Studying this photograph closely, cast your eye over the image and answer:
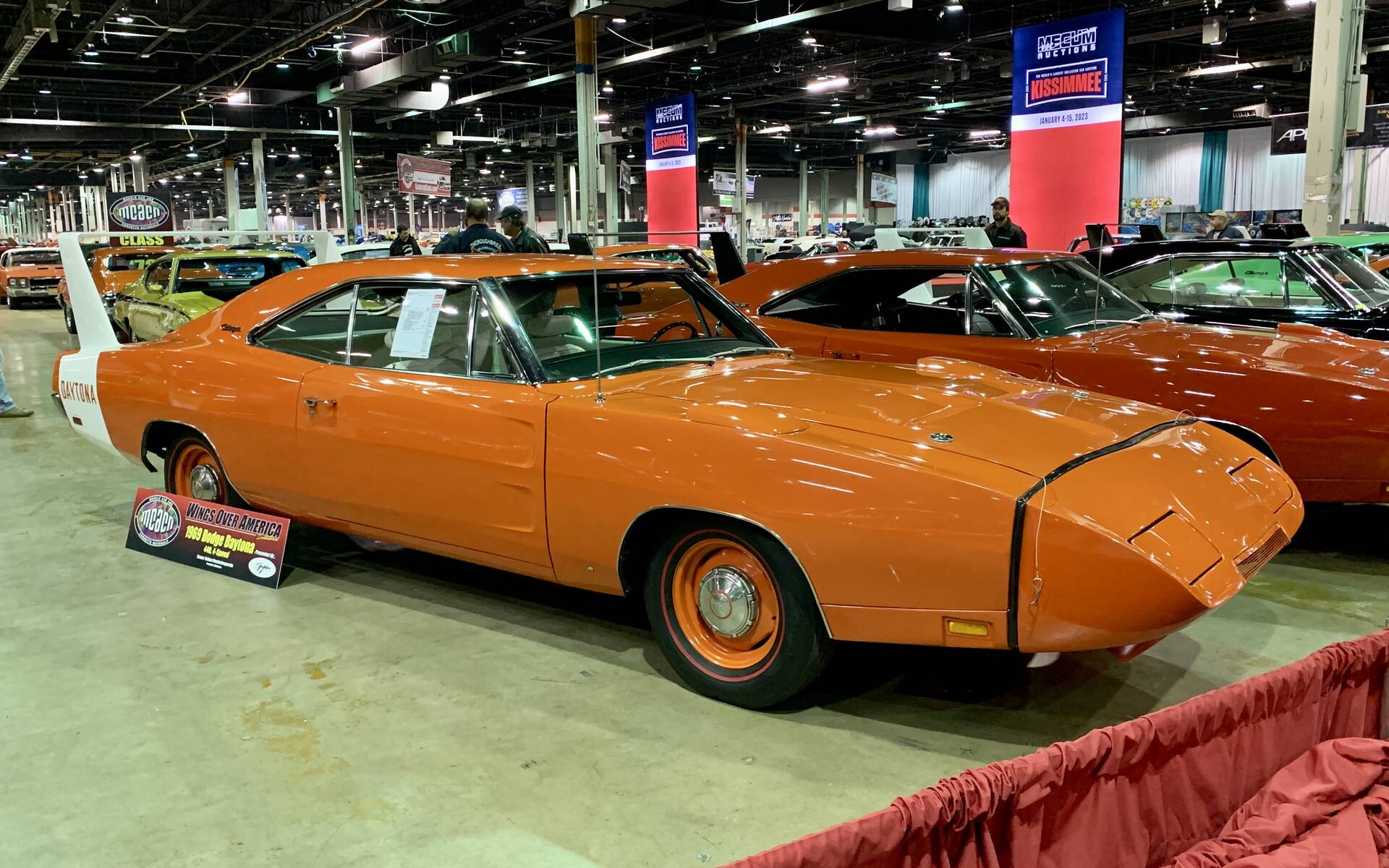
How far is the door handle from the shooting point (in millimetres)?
4191

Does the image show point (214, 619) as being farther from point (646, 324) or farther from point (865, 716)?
point (865, 716)

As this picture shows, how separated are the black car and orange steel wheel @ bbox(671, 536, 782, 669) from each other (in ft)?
14.4

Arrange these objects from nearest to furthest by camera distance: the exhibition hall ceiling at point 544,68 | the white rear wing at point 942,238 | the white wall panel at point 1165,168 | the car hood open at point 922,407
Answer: the car hood open at point 922,407
the white rear wing at point 942,238
the exhibition hall ceiling at point 544,68
the white wall panel at point 1165,168

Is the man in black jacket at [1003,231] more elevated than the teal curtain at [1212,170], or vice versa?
the teal curtain at [1212,170]

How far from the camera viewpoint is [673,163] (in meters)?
21.6

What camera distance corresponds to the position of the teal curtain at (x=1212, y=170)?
37.6 meters

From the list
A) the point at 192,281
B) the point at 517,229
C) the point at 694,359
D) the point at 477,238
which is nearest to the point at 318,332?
the point at 694,359

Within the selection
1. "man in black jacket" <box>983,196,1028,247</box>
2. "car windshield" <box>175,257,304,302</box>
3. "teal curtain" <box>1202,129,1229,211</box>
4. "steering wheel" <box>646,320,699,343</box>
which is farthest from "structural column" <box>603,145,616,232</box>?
"steering wheel" <box>646,320,699,343</box>

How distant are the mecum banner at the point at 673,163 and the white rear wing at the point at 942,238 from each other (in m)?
4.31

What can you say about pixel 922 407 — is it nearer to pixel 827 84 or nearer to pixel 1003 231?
pixel 1003 231

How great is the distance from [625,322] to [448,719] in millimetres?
1818

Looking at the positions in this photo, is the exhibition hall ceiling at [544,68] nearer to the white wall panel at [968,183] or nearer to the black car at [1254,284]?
the white wall panel at [968,183]

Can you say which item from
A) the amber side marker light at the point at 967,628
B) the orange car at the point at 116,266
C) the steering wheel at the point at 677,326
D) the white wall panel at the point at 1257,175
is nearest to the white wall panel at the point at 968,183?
the white wall panel at the point at 1257,175

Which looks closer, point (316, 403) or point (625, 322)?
point (316, 403)
